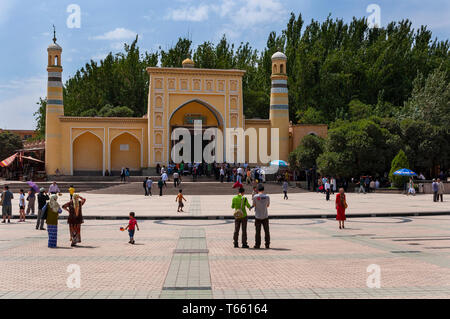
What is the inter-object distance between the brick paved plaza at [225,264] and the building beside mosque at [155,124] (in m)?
26.9

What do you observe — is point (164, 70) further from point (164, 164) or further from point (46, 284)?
point (46, 284)

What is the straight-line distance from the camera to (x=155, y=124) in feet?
132

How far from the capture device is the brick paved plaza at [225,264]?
6215mm

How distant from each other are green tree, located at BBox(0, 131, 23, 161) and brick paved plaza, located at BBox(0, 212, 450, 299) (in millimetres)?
50355

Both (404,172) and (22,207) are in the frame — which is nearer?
(22,207)

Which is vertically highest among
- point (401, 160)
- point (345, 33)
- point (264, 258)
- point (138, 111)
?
point (345, 33)

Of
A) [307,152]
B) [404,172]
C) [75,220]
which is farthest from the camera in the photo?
[307,152]

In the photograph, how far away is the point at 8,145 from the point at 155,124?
28.4 m

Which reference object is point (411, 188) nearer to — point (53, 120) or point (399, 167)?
point (399, 167)

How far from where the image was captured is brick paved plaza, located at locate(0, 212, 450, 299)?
621cm

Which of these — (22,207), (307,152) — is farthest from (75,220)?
(307,152)

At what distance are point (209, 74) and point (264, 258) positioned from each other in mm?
33757

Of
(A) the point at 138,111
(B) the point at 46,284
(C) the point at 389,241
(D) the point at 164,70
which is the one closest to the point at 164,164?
(D) the point at 164,70

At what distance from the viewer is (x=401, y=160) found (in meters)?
31.4
